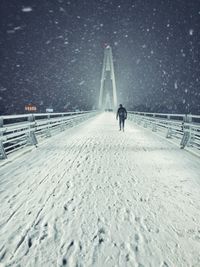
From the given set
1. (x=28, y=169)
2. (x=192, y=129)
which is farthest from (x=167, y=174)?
(x=192, y=129)

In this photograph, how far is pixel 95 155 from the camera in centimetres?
765

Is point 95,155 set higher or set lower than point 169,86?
lower

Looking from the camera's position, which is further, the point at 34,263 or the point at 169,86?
the point at 169,86

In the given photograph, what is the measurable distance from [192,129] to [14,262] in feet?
27.7

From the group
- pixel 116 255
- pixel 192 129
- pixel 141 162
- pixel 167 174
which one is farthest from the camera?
pixel 192 129

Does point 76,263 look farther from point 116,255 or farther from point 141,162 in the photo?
point 141,162

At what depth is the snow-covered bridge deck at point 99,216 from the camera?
243 centimetres

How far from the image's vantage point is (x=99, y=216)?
327 centimetres

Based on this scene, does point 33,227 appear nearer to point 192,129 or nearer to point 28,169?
point 28,169

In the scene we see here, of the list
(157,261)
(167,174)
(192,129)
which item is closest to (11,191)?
(157,261)

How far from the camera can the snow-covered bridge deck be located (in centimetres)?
243

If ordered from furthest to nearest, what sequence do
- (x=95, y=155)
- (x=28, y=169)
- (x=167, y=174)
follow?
(x=95, y=155) < (x=28, y=169) < (x=167, y=174)

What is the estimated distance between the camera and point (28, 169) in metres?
5.91

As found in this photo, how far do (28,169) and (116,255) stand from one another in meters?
3.99
